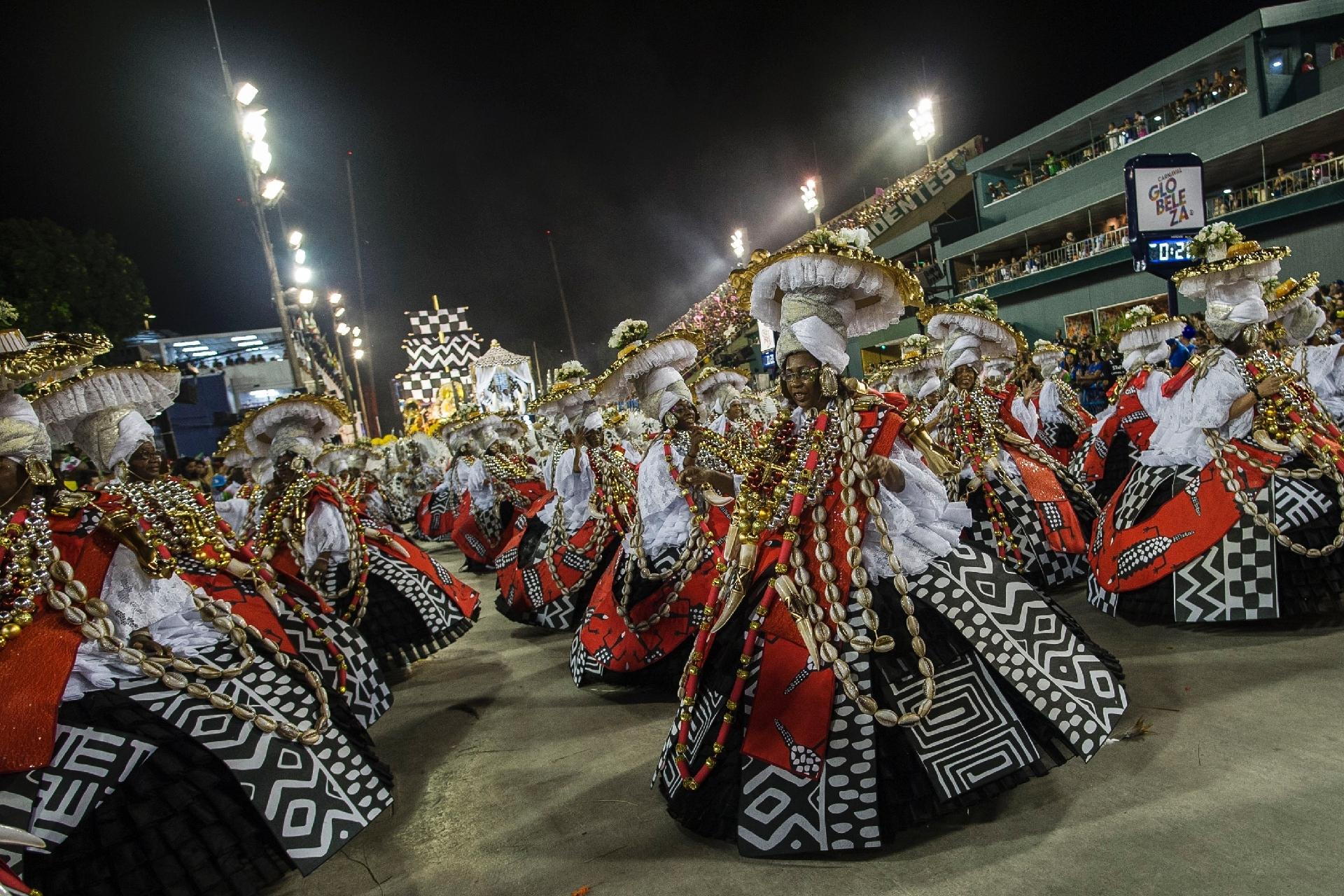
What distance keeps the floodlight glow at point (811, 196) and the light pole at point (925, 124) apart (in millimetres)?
5721

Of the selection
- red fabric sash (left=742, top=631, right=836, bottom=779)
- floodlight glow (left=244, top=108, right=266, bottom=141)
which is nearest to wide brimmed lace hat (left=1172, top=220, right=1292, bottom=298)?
red fabric sash (left=742, top=631, right=836, bottom=779)

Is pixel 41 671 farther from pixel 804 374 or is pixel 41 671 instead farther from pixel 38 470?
pixel 804 374

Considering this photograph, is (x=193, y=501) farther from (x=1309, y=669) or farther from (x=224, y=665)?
(x=1309, y=669)

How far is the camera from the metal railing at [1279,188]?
15.4 m

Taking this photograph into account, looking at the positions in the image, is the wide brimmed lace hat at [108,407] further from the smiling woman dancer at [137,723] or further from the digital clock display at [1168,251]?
the digital clock display at [1168,251]

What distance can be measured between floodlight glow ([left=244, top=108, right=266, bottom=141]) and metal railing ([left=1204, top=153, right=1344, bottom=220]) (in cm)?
1607

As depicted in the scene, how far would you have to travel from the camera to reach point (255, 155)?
12203 millimetres

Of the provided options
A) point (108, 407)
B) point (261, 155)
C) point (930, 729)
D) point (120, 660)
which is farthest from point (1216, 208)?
point (120, 660)

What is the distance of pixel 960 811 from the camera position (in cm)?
274

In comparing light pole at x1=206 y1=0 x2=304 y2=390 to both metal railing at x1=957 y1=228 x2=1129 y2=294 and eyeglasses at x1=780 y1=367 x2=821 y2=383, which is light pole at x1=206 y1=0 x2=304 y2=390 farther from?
metal railing at x1=957 y1=228 x2=1129 y2=294

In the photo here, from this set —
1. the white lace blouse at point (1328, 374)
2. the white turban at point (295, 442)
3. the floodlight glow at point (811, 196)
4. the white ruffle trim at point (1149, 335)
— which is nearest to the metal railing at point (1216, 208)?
the white ruffle trim at point (1149, 335)

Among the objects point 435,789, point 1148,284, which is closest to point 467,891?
point 435,789

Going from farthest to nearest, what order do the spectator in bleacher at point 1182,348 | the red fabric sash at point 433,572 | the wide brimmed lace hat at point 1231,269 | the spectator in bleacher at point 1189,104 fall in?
the spectator in bleacher at point 1189,104 < the spectator in bleacher at point 1182,348 < the red fabric sash at point 433,572 < the wide brimmed lace hat at point 1231,269

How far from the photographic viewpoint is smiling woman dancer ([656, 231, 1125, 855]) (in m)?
2.58
